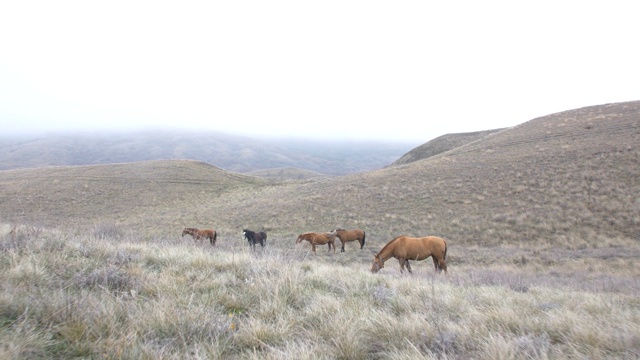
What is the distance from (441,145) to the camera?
6538cm

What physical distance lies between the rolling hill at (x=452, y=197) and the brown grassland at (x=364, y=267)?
184 millimetres

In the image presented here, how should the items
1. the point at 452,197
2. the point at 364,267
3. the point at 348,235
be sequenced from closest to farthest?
the point at 364,267, the point at 348,235, the point at 452,197

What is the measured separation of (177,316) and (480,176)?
3119 cm

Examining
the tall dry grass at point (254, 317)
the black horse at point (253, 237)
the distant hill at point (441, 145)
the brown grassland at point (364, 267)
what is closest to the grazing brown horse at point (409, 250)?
the brown grassland at point (364, 267)

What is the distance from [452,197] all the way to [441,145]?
41192 mm

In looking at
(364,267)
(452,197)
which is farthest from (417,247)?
(452,197)

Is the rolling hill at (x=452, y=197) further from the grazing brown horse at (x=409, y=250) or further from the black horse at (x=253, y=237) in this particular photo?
the grazing brown horse at (x=409, y=250)

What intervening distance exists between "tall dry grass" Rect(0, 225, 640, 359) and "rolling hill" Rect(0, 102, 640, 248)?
15230 millimetres

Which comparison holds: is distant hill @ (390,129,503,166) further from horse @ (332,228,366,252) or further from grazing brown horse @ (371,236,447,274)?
grazing brown horse @ (371,236,447,274)

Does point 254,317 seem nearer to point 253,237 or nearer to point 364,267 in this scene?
point 364,267

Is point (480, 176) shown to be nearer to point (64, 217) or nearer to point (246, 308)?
point (246, 308)

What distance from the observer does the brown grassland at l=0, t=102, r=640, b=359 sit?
2.97 meters

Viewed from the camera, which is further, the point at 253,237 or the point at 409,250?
the point at 253,237

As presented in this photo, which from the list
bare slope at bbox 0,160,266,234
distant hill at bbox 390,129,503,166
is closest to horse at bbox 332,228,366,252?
bare slope at bbox 0,160,266,234
